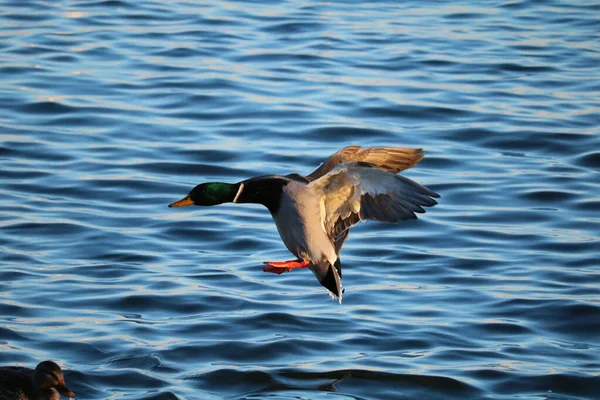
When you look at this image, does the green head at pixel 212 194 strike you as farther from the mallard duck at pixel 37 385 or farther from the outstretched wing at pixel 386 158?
the mallard duck at pixel 37 385

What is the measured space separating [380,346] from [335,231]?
1354mm

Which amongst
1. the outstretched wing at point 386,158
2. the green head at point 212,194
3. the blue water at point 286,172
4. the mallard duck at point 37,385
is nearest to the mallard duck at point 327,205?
the green head at point 212,194

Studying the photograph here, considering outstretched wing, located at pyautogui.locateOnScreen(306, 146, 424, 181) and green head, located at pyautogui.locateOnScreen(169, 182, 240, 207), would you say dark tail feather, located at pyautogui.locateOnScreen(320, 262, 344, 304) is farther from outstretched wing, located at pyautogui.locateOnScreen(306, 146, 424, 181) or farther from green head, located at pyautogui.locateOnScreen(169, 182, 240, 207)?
outstretched wing, located at pyautogui.locateOnScreen(306, 146, 424, 181)

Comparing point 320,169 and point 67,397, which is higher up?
point 320,169

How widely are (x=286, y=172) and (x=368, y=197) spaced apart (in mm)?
4620

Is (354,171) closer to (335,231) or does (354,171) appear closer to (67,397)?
(335,231)

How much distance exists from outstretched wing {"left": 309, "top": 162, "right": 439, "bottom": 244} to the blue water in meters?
1.21

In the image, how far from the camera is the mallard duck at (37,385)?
6.95m

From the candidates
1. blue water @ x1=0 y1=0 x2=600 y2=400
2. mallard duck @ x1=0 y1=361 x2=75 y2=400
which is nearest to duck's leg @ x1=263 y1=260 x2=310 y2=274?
blue water @ x1=0 y1=0 x2=600 y2=400

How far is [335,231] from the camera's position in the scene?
24.7 feet

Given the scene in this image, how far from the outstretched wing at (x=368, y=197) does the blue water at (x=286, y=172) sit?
3.96 ft

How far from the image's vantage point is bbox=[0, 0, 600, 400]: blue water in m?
8.33

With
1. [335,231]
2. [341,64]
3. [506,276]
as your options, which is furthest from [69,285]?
[341,64]

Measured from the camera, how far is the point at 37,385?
6.98m
